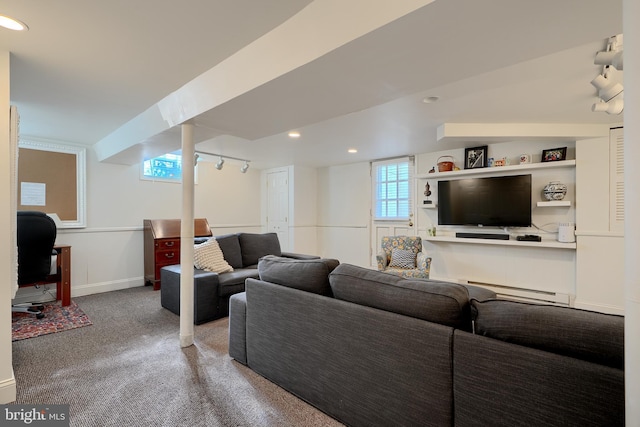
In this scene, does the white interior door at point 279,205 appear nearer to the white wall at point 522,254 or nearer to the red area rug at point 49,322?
the white wall at point 522,254

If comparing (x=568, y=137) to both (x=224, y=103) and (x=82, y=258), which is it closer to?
(x=224, y=103)

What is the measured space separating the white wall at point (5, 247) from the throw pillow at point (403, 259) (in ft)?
13.0

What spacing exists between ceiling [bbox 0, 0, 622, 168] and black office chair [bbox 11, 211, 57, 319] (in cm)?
112

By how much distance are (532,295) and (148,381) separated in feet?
15.2

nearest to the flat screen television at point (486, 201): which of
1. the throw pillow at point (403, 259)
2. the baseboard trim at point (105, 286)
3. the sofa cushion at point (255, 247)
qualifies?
the throw pillow at point (403, 259)

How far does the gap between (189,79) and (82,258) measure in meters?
3.55

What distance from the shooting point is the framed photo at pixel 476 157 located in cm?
441

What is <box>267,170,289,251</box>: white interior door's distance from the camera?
21.4ft

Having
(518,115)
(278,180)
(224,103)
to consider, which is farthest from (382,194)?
(224,103)

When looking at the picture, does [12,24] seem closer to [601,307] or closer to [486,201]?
[486,201]

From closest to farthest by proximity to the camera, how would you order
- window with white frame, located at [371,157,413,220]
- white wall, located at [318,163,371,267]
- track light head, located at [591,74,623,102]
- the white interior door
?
track light head, located at [591,74,623,102]
window with white frame, located at [371,157,413,220]
white wall, located at [318,163,371,267]
the white interior door

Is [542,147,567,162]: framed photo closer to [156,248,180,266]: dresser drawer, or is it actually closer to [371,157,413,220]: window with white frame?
[371,157,413,220]: window with white frame

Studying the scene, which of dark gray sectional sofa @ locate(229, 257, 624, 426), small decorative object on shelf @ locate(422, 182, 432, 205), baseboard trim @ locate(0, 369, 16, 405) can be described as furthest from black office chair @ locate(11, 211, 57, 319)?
small decorative object on shelf @ locate(422, 182, 432, 205)

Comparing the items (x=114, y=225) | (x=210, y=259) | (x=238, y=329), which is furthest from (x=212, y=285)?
(x=114, y=225)
